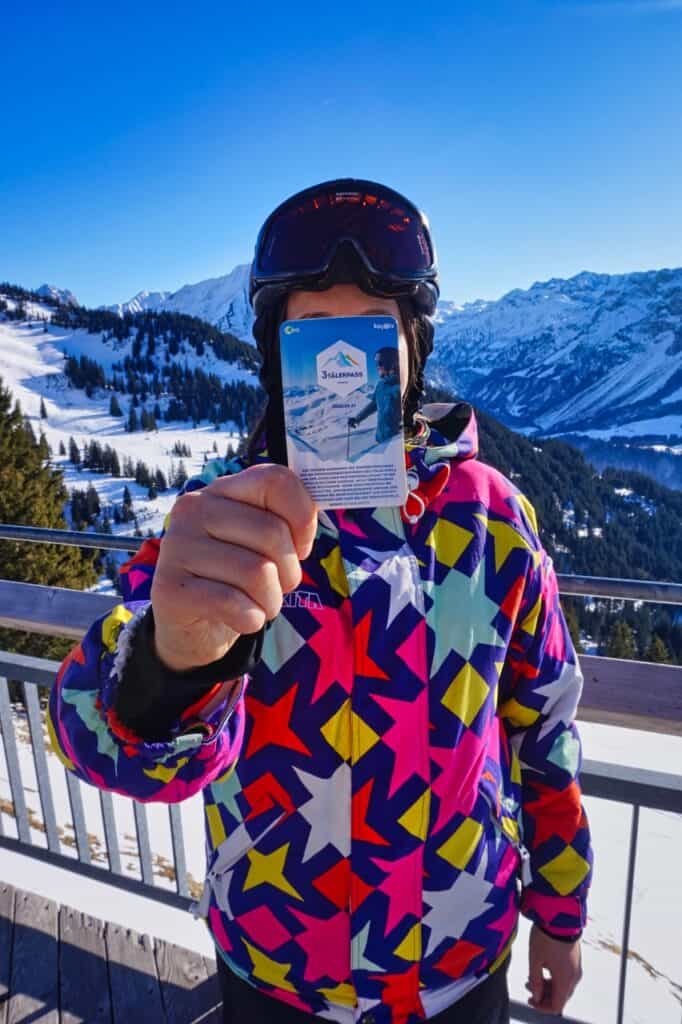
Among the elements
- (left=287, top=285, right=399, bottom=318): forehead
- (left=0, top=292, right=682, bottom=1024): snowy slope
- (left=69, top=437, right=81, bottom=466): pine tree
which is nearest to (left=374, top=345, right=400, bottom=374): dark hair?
(left=0, top=292, right=682, bottom=1024): snowy slope

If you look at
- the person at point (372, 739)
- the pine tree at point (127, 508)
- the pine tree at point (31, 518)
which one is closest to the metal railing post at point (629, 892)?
the person at point (372, 739)

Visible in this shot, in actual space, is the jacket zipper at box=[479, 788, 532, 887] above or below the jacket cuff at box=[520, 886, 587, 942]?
above

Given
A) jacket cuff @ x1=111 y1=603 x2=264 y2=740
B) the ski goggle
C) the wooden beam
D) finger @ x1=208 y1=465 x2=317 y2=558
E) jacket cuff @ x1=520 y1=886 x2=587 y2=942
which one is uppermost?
the ski goggle

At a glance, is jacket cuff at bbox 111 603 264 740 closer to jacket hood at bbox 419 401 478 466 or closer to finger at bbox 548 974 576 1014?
jacket hood at bbox 419 401 478 466

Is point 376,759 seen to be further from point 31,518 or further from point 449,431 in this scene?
point 31,518

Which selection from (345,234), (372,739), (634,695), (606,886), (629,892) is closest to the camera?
(372,739)

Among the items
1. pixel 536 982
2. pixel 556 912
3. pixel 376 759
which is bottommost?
pixel 536 982

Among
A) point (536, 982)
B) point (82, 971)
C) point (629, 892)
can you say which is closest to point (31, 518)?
point (82, 971)

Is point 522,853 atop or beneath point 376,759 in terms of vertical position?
beneath
